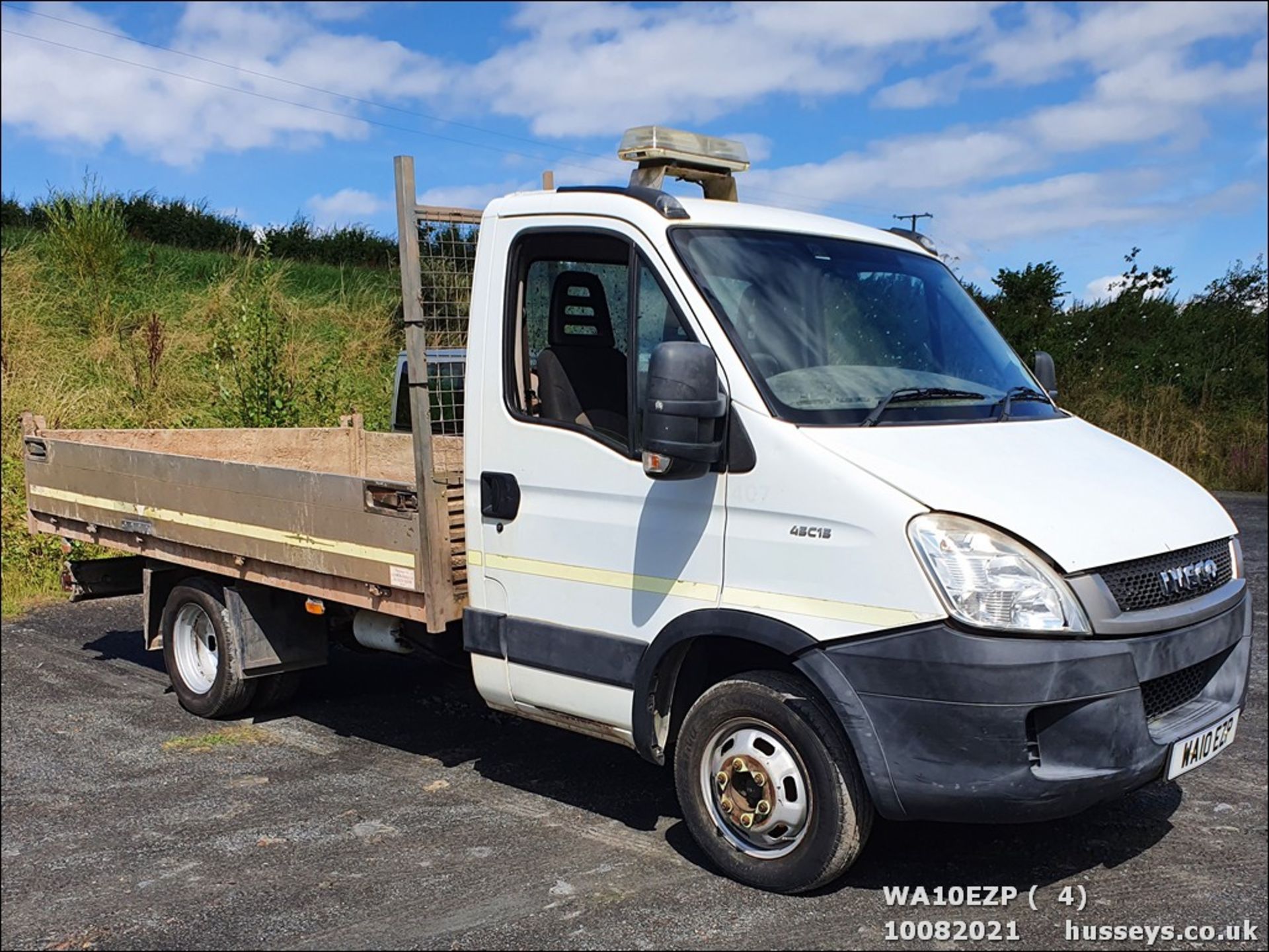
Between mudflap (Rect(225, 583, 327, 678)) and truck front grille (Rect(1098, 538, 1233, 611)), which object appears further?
mudflap (Rect(225, 583, 327, 678))

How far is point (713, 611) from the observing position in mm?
4328

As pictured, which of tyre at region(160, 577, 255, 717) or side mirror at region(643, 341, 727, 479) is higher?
side mirror at region(643, 341, 727, 479)

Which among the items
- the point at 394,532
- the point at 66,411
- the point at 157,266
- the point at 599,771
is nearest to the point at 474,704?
the point at 599,771

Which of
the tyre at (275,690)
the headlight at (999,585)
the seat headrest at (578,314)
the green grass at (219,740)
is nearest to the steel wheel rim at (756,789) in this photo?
the headlight at (999,585)

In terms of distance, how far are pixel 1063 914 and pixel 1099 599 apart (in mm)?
1201

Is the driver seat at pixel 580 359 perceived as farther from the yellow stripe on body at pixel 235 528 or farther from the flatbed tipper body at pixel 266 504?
the yellow stripe on body at pixel 235 528

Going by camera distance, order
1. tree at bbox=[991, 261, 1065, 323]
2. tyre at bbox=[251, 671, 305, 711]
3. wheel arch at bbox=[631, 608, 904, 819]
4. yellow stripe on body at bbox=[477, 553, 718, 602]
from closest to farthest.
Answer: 1. wheel arch at bbox=[631, 608, 904, 819]
2. yellow stripe on body at bbox=[477, 553, 718, 602]
3. tyre at bbox=[251, 671, 305, 711]
4. tree at bbox=[991, 261, 1065, 323]

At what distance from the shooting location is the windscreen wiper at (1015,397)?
4.70 m

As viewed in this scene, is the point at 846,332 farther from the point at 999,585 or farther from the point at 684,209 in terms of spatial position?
the point at 999,585

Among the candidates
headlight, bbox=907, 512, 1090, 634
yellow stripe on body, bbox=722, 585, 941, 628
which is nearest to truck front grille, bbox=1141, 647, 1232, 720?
headlight, bbox=907, 512, 1090, 634

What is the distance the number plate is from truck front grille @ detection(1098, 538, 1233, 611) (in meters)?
0.47

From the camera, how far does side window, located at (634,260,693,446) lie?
14.9 feet

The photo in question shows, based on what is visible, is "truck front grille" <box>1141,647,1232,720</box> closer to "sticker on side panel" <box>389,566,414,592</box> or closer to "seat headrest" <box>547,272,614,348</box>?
"seat headrest" <box>547,272,614,348</box>

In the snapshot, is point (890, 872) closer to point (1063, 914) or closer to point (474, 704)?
point (1063, 914)
